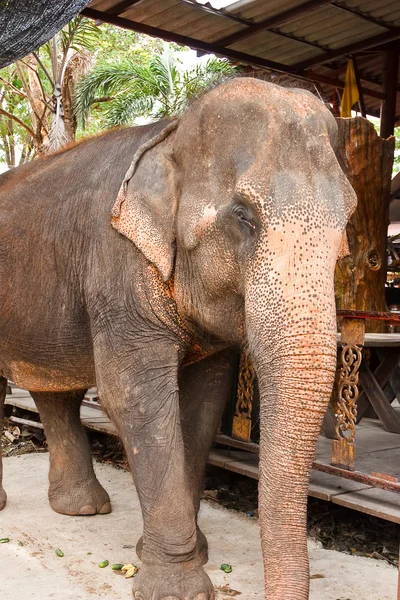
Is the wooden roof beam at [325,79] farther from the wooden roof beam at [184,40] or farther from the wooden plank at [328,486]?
the wooden plank at [328,486]

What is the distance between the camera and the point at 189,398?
4.09 metres

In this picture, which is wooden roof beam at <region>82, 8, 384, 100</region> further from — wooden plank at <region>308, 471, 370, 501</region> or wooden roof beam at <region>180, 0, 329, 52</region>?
wooden plank at <region>308, 471, 370, 501</region>

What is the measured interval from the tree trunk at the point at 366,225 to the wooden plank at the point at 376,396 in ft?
2.03

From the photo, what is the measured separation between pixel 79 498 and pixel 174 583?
1.50 meters

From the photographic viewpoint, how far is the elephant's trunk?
2.77 m

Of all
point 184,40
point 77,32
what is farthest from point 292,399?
point 77,32

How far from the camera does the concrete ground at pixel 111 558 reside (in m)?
3.68

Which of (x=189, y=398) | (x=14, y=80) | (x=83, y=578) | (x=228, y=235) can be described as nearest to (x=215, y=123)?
(x=228, y=235)

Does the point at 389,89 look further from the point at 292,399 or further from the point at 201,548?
the point at 292,399

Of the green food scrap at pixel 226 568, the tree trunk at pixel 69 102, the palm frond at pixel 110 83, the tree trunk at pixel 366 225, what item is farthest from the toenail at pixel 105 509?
the palm frond at pixel 110 83

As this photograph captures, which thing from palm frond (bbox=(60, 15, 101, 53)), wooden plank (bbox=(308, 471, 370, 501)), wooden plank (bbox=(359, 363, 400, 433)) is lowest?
wooden plank (bbox=(308, 471, 370, 501))

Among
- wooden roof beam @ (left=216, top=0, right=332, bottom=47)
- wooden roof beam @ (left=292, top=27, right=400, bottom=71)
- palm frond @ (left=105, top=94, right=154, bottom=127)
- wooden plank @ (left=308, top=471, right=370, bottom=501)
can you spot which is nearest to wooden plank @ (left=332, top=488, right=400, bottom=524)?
wooden plank @ (left=308, top=471, right=370, bottom=501)

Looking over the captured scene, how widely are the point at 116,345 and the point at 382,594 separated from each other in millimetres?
1658

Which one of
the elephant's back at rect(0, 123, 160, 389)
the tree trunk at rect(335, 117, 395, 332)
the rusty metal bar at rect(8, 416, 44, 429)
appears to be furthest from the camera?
the rusty metal bar at rect(8, 416, 44, 429)
